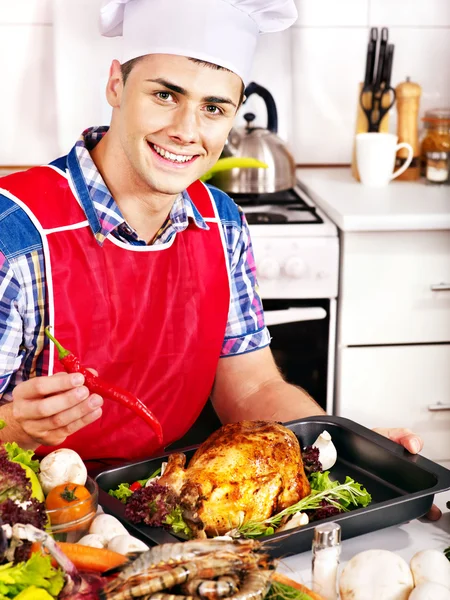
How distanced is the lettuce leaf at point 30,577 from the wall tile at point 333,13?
8.42ft

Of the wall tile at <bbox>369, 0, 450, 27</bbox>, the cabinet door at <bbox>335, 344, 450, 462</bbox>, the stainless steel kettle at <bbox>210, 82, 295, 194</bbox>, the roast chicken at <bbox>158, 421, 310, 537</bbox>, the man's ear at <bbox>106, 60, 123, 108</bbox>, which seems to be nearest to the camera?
the roast chicken at <bbox>158, 421, 310, 537</bbox>

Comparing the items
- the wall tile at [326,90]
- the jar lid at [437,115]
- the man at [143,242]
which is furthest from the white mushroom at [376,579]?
the wall tile at [326,90]

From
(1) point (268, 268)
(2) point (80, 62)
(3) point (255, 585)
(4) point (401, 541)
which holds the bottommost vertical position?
(4) point (401, 541)

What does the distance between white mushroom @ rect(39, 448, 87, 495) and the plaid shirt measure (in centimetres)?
45

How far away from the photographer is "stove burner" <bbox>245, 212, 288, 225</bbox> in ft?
8.13

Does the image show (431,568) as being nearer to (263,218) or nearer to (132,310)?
(132,310)

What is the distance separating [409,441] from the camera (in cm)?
132

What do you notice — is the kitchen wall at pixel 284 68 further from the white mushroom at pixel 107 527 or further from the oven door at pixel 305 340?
the white mushroom at pixel 107 527

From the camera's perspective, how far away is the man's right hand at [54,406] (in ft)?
3.78

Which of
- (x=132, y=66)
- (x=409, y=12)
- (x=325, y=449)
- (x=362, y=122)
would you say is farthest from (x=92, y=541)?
(x=409, y=12)

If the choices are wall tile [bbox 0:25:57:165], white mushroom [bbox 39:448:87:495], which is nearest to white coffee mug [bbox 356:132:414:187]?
wall tile [bbox 0:25:57:165]

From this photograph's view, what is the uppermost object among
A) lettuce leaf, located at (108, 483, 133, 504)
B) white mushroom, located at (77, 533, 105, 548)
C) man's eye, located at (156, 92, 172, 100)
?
man's eye, located at (156, 92, 172, 100)

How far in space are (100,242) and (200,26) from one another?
422 millimetres

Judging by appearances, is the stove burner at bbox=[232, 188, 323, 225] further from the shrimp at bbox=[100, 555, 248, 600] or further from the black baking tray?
the shrimp at bbox=[100, 555, 248, 600]
